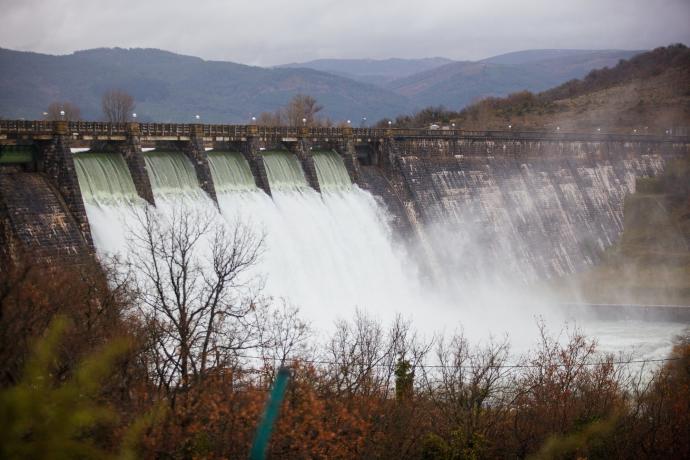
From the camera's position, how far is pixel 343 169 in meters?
59.5

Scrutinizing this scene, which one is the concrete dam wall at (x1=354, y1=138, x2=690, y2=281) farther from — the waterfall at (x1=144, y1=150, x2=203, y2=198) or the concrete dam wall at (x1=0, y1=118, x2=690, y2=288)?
the waterfall at (x1=144, y1=150, x2=203, y2=198)

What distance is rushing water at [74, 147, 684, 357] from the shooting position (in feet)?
140

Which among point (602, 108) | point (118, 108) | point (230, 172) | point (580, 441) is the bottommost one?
point (580, 441)

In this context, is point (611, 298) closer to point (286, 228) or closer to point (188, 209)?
point (286, 228)

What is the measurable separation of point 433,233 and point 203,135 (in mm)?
21254

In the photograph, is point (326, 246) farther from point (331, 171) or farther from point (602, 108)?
point (602, 108)

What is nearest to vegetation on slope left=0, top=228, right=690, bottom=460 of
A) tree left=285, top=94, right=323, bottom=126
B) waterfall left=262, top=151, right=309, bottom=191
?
waterfall left=262, top=151, right=309, bottom=191

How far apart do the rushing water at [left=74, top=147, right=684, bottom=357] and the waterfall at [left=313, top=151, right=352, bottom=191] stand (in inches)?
3.7

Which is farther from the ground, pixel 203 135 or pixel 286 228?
pixel 203 135

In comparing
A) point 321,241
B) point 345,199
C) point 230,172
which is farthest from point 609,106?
point 230,172

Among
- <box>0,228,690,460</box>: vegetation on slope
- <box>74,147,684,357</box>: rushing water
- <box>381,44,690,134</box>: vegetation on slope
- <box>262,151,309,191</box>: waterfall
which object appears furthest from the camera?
<box>381,44,690,134</box>: vegetation on slope

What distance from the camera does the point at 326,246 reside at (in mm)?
51094

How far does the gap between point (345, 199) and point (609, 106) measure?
304ft

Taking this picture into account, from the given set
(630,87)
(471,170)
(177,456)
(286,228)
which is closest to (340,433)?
(177,456)
